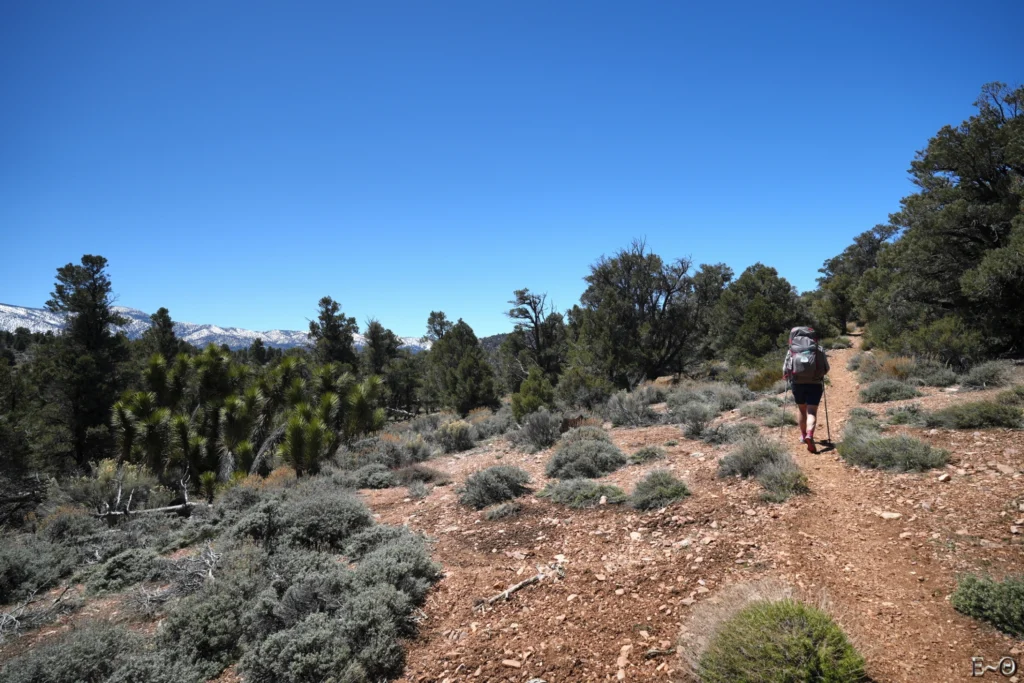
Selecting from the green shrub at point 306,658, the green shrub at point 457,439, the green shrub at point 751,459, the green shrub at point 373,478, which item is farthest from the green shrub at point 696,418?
the green shrub at point 306,658

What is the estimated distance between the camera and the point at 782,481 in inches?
216

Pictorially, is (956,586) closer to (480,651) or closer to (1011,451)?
(1011,451)

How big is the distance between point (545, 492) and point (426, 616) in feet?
10.8

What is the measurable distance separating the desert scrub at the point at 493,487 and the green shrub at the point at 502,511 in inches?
17.8

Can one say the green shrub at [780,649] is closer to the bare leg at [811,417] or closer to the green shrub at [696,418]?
the bare leg at [811,417]

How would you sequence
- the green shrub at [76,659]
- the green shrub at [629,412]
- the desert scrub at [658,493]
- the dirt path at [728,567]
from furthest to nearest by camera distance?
1. the green shrub at [629,412]
2. the desert scrub at [658,493]
3. the green shrub at [76,659]
4. the dirt path at [728,567]

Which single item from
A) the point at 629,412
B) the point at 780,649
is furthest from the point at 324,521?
the point at 629,412

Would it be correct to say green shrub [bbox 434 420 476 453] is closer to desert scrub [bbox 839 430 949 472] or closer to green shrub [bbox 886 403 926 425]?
desert scrub [bbox 839 430 949 472]

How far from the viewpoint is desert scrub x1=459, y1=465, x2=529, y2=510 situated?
741 centimetres

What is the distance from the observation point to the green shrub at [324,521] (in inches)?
253

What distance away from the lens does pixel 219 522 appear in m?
8.47

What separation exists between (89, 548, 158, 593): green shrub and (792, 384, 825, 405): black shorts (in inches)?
418

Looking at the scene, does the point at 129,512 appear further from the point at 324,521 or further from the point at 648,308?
the point at 648,308

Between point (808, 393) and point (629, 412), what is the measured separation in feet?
18.5
